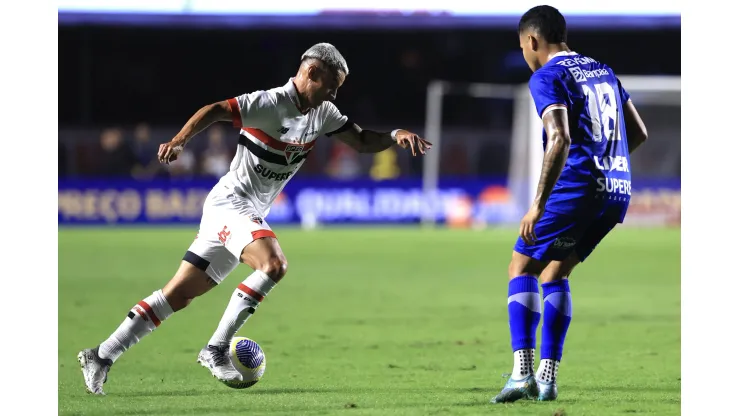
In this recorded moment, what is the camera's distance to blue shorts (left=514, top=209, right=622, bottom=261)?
5.80 meters

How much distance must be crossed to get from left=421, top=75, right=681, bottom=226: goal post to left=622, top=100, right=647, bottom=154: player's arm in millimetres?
17822

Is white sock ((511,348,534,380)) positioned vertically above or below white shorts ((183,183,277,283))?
below

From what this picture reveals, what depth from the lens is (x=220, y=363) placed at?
643 cm

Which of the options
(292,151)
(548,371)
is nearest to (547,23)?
(292,151)

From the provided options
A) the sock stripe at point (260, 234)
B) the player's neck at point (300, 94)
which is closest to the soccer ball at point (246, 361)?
the sock stripe at point (260, 234)

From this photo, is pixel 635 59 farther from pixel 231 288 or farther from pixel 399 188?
pixel 231 288

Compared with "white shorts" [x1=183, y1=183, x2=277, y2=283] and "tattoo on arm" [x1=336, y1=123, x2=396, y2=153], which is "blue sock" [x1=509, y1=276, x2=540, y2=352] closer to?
"tattoo on arm" [x1=336, y1=123, x2=396, y2=153]

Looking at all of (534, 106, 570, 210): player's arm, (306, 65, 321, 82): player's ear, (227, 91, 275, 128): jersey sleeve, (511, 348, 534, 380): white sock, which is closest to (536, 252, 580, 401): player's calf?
(511, 348, 534, 380): white sock

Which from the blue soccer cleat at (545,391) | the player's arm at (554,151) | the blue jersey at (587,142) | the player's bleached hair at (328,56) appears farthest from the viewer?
the player's bleached hair at (328,56)

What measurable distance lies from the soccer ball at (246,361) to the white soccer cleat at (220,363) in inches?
1.5

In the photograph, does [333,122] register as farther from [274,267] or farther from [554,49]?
[554,49]

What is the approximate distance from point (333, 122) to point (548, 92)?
1608 millimetres

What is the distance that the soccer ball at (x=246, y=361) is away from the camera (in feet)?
21.3

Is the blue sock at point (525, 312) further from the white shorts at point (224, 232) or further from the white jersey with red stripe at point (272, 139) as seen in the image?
the white jersey with red stripe at point (272, 139)
